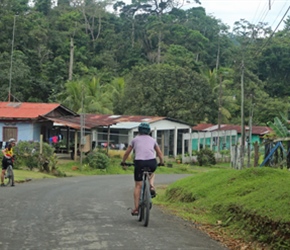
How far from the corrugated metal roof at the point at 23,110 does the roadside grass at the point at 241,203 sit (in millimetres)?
24490

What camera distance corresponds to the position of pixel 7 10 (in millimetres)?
63375

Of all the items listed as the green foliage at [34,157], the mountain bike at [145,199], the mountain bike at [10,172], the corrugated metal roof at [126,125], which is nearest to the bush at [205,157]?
the corrugated metal roof at [126,125]

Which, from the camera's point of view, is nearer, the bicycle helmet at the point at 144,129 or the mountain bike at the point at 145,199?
the mountain bike at the point at 145,199

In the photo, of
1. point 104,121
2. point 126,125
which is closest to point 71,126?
point 104,121

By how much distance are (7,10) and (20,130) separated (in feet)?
93.0

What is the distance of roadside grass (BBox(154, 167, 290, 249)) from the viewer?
8453 millimetres

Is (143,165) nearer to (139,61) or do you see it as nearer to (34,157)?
(34,157)

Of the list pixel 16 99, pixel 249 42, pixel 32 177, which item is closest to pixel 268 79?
pixel 249 42

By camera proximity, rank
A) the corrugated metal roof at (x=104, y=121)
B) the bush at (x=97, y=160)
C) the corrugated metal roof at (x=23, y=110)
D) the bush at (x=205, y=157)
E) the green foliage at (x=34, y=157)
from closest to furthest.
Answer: the green foliage at (x=34, y=157) < the bush at (x=97, y=160) < the corrugated metal roof at (x=104, y=121) < the corrugated metal roof at (x=23, y=110) < the bush at (x=205, y=157)

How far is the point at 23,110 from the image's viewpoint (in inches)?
1588

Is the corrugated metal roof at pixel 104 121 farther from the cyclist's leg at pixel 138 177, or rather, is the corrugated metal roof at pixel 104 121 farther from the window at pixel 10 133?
the cyclist's leg at pixel 138 177

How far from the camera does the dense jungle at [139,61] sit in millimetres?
51688

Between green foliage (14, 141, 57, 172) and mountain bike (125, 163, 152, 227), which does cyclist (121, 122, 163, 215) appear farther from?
green foliage (14, 141, 57, 172)

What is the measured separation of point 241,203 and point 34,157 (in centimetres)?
2162
